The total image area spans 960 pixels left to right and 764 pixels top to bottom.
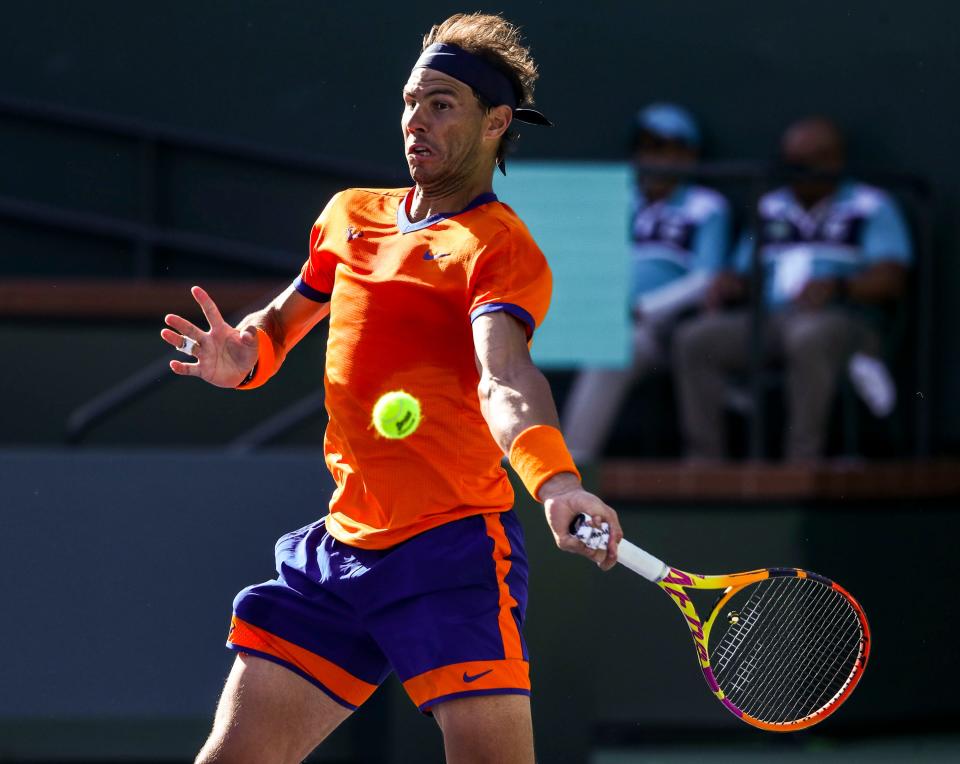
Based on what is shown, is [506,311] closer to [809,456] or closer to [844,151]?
[809,456]

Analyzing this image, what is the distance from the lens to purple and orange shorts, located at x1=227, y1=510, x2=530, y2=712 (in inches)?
134

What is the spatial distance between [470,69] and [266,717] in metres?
1.42

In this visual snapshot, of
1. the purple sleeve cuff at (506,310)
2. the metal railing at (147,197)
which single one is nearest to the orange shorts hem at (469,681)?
the purple sleeve cuff at (506,310)

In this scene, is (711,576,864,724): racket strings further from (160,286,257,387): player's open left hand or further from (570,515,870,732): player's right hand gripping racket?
(160,286,257,387): player's open left hand

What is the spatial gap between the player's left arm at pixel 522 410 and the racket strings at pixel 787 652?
0.85 m

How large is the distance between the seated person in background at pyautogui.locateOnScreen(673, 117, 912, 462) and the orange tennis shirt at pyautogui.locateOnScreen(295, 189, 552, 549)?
125 inches

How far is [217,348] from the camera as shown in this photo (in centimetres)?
366

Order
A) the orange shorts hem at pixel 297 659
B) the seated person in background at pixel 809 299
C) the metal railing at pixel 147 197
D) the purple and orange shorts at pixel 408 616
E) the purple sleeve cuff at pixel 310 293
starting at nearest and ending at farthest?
the purple and orange shorts at pixel 408 616
the orange shorts hem at pixel 297 659
the purple sleeve cuff at pixel 310 293
the seated person in background at pixel 809 299
the metal railing at pixel 147 197

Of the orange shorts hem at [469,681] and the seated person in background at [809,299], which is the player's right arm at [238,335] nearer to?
the orange shorts hem at [469,681]

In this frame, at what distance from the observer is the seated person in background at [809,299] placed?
660 centimetres

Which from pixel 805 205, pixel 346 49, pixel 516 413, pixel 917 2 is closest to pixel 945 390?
pixel 805 205

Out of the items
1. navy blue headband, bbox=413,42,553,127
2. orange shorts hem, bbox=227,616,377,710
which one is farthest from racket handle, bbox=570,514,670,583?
navy blue headband, bbox=413,42,553,127

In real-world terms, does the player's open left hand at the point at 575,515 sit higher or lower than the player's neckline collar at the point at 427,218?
lower

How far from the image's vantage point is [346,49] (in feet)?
25.3
